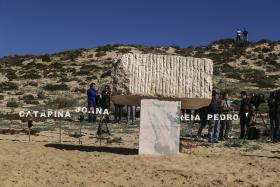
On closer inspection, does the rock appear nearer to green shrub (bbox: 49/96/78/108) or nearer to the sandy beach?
the sandy beach

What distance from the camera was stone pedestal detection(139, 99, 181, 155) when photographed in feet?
40.9

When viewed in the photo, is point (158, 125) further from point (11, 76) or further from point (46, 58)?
point (46, 58)

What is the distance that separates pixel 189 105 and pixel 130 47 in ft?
136

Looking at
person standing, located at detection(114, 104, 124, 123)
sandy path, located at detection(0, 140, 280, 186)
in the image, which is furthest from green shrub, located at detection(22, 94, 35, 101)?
sandy path, located at detection(0, 140, 280, 186)

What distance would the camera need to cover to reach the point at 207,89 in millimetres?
12383

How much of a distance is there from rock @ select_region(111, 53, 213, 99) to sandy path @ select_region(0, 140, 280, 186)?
1418 mm

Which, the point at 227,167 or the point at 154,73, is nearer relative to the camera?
the point at 227,167

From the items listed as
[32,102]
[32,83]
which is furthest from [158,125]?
[32,83]

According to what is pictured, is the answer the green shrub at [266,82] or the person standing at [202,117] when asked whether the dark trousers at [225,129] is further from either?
the green shrub at [266,82]

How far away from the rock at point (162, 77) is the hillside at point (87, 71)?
15.7 m

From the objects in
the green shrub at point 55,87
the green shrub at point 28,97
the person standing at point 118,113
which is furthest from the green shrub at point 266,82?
the person standing at point 118,113

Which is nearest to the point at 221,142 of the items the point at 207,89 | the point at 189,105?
the point at 189,105

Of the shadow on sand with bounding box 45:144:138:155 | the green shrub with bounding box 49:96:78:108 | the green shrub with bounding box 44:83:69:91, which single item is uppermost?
the green shrub with bounding box 44:83:69:91

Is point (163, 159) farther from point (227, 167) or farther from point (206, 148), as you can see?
point (206, 148)
